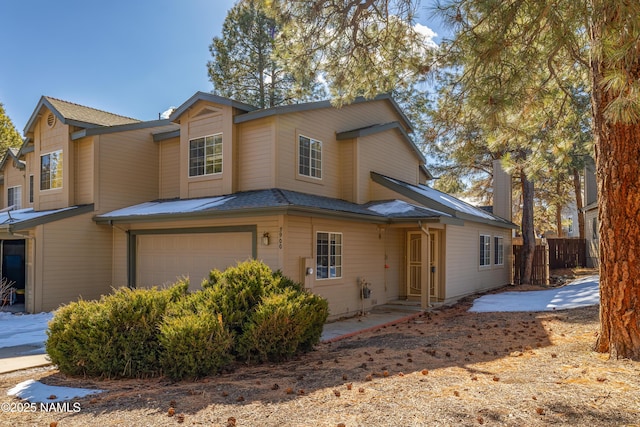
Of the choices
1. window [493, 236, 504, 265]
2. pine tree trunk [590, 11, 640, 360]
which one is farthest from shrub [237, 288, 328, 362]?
window [493, 236, 504, 265]

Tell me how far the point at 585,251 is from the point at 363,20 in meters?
20.6

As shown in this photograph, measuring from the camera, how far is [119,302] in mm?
5906

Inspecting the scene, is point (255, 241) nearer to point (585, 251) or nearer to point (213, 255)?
point (213, 255)

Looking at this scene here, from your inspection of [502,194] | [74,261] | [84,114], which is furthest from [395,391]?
[502,194]

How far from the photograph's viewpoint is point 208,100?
11594mm

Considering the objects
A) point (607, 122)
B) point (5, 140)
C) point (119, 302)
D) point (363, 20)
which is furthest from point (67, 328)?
point (5, 140)

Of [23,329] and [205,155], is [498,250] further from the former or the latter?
[23,329]

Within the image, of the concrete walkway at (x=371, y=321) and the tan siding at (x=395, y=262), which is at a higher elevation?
the tan siding at (x=395, y=262)

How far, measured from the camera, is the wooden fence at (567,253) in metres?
22.5

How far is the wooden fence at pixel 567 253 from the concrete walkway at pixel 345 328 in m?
14.1

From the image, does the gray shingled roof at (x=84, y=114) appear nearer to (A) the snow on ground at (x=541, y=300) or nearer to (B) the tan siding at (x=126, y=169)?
(B) the tan siding at (x=126, y=169)

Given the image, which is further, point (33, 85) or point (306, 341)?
point (33, 85)

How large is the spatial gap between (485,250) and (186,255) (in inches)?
401

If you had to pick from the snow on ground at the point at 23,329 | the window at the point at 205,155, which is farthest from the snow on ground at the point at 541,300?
the snow on ground at the point at 23,329
